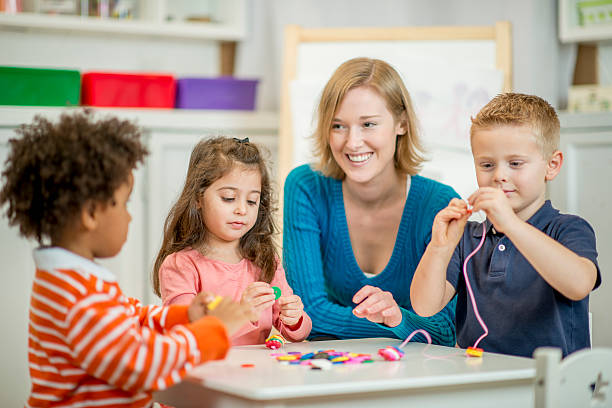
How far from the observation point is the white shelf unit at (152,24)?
271 cm

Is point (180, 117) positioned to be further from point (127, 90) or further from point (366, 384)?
point (366, 384)

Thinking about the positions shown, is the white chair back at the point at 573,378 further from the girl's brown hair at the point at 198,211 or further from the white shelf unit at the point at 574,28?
the white shelf unit at the point at 574,28

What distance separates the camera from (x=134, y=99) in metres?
2.74

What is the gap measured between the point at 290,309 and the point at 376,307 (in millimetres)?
179

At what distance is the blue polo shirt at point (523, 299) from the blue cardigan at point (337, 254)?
0.83 feet

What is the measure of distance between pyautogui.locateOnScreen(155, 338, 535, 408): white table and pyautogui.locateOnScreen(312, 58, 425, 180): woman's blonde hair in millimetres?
799

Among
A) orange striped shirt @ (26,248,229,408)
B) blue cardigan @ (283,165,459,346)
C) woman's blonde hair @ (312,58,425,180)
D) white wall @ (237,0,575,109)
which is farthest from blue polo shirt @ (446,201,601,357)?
white wall @ (237,0,575,109)

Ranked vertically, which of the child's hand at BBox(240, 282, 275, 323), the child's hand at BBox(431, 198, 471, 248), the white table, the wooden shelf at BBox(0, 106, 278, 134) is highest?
the wooden shelf at BBox(0, 106, 278, 134)

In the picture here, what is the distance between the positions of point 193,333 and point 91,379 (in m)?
0.17

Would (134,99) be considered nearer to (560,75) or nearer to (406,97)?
(406,97)

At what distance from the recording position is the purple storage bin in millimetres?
2793

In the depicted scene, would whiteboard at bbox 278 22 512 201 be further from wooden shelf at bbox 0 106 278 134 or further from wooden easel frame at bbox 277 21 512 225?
wooden shelf at bbox 0 106 278 134

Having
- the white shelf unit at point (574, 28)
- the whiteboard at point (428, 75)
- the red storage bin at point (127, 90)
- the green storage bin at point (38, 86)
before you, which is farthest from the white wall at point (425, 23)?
the green storage bin at point (38, 86)

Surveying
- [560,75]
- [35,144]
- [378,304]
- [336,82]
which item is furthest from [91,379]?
[560,75]
